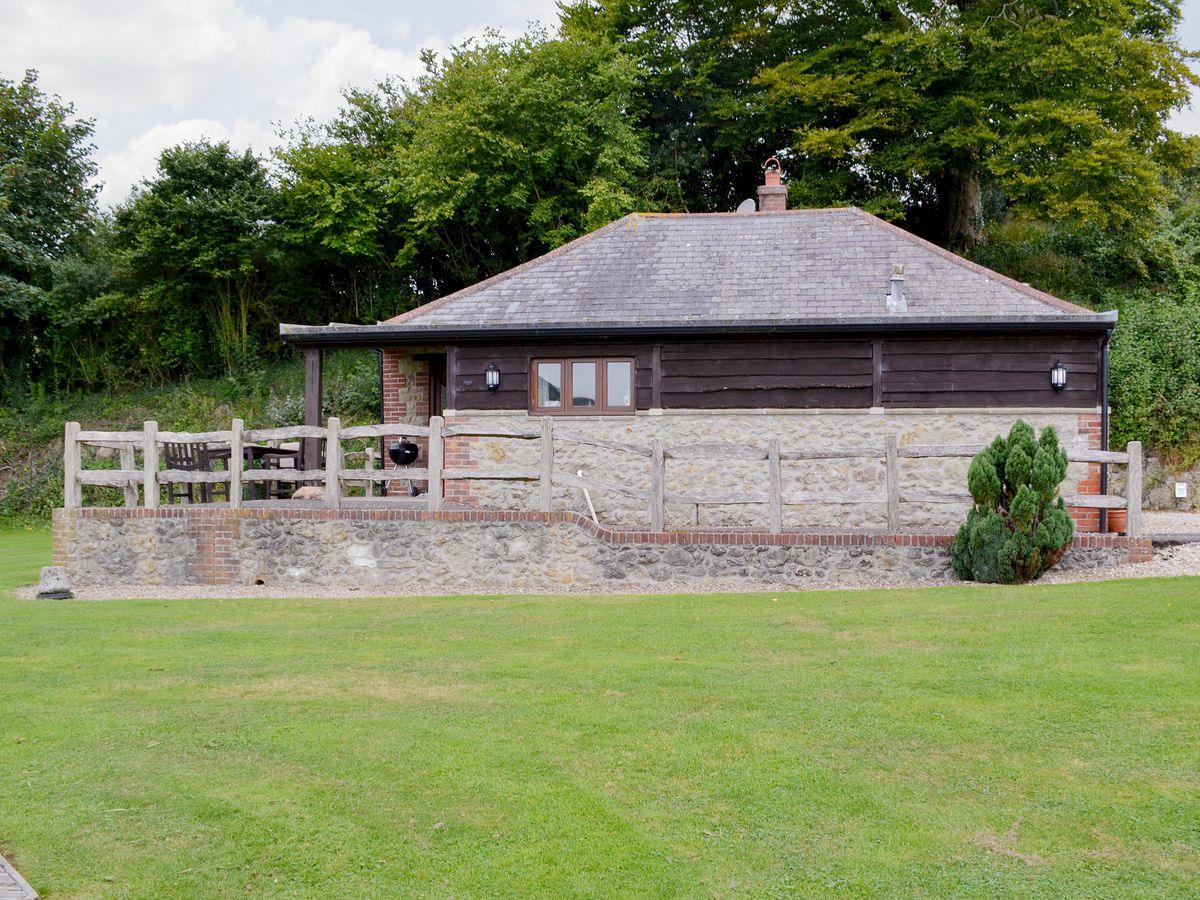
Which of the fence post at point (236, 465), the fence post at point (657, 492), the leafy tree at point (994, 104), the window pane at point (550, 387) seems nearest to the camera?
the fence post at point (657, 492)

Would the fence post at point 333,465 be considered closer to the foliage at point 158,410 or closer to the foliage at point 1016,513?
the foliage at point 1016,513

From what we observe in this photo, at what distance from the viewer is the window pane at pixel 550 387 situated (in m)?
15.1

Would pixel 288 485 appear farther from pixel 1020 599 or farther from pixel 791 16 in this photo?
pixel 791 16

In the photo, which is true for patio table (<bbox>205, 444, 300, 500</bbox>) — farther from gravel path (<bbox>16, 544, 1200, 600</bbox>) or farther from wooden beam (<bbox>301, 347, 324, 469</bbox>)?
gravel path (<bbox>16, 544, 1200, 600</bbox>)

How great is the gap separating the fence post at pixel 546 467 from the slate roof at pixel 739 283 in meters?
2.78

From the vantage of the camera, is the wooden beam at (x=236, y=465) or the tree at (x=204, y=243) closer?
the wooden beam at (x=236, y=465)

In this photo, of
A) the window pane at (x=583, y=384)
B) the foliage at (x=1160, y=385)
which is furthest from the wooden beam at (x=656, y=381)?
the foliage at (x=1160, y=385)

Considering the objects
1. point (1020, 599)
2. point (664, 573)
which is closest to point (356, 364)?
point (664, 573)

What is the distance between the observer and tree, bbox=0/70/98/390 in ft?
86.2

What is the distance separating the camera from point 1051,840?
4.00m

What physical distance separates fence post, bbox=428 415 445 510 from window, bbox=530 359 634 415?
3.13 m

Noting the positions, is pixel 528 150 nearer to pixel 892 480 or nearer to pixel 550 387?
pixel 550 387

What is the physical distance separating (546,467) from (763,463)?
158 inches

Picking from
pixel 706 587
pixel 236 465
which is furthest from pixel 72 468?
pixel 706 587
